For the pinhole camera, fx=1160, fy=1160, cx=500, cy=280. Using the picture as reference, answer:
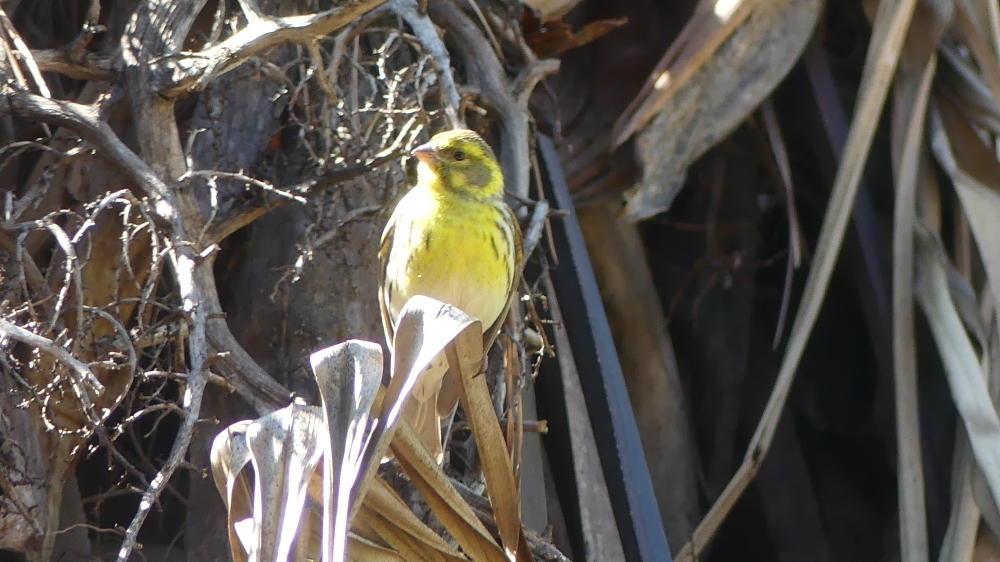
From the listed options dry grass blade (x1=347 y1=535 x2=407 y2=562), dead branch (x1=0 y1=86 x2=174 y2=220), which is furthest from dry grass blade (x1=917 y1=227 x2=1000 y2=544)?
dead branch (x1=0 y1=86 x2=174 y2=220)

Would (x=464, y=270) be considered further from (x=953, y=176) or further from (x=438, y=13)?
(x=953, y=176)

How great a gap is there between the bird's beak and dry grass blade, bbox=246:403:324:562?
1298 millimetres

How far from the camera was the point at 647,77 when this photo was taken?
371 centimetres

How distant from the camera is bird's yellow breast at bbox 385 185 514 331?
274cm

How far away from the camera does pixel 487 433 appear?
5.49 ft

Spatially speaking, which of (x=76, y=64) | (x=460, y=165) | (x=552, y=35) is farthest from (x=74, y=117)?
(x=552, y=35)

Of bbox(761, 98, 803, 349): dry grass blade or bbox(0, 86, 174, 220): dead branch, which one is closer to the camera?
bbox(0, 86, 174, 220): dead branch

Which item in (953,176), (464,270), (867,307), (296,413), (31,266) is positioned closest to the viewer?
(296,413)

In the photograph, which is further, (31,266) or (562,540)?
(562,540)

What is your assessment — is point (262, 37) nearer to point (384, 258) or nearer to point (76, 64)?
point (76, 64)

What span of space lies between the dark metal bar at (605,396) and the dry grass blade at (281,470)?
119 centimetres

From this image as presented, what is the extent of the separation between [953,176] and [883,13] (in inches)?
21.4

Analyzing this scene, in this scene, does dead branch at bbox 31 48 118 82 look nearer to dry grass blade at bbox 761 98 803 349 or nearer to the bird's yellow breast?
the bird's yellow breast

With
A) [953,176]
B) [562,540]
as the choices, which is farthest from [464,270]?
[953,176]
